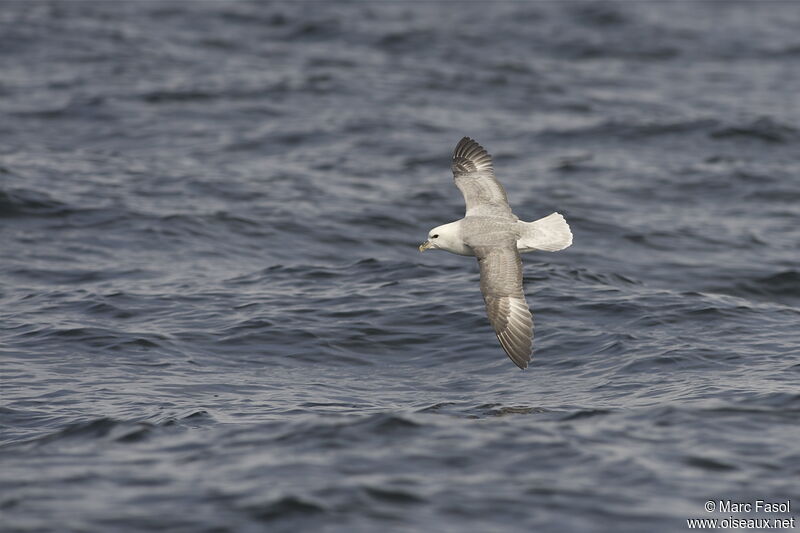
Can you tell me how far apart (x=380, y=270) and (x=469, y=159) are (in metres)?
2.80

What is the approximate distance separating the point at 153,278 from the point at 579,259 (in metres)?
5.73

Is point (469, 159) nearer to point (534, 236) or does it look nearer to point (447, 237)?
point (447, 237)

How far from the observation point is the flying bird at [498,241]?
10.4 meters

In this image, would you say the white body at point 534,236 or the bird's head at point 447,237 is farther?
the bird's head at point 447,237

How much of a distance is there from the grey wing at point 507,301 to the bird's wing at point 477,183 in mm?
968

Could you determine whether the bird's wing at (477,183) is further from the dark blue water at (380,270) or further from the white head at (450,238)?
the dark blue water at (380,270)

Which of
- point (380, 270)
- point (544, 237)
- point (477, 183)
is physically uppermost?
point (477, 183)

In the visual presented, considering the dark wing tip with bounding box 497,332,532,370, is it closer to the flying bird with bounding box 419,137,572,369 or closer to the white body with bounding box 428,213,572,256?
the flying bird with bounding box 419,137,572,369

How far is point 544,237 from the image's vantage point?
36.6ft

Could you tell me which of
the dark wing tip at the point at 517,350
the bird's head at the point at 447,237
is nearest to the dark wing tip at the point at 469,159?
the bird's head at the point at 447,237

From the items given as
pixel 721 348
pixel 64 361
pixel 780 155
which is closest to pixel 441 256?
pixel 721 348

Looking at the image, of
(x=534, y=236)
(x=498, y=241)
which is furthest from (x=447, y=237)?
(x=534, y=236)

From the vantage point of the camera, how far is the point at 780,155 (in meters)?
20.4

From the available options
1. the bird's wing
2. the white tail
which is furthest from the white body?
the bird's wing
